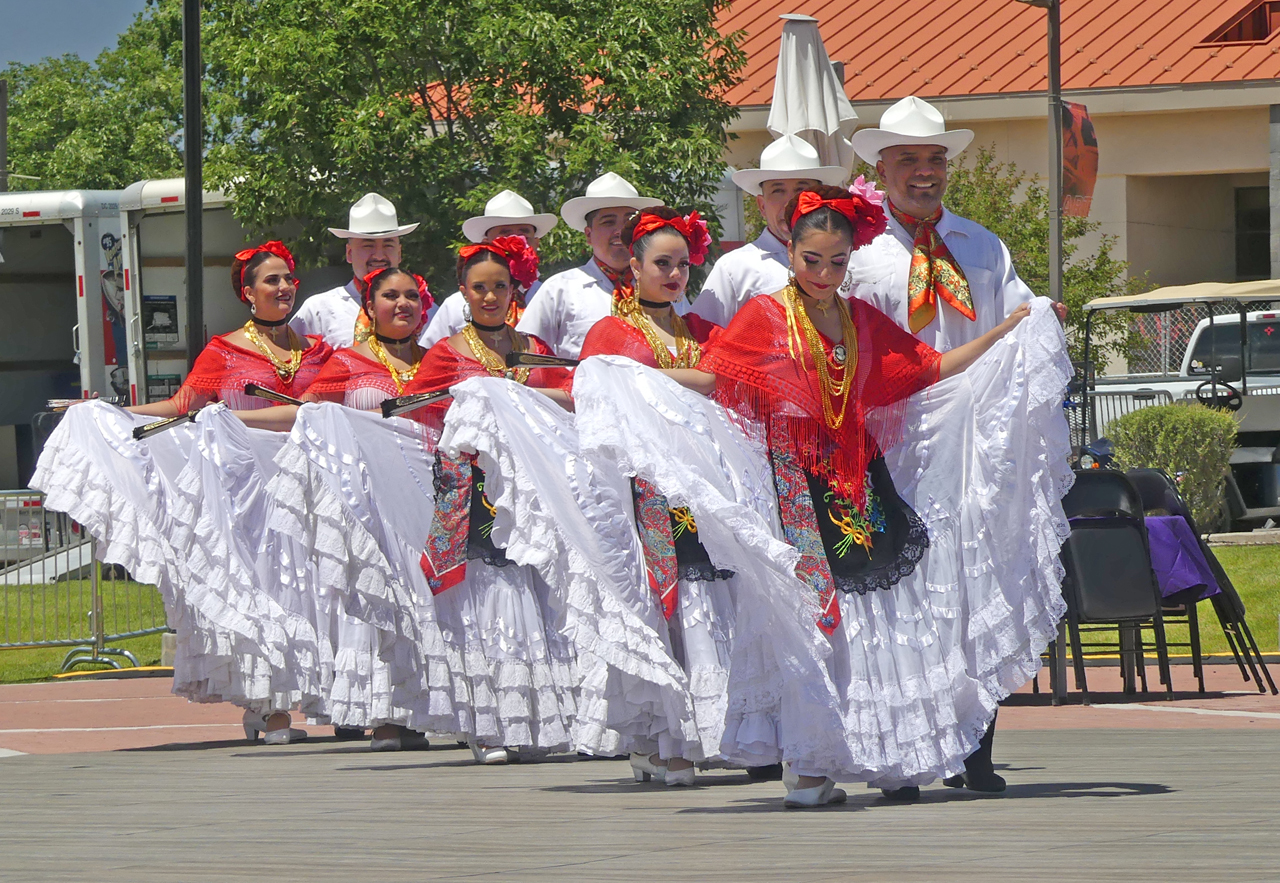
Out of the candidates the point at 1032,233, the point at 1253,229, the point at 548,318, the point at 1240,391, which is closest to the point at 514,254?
the point at 548,318

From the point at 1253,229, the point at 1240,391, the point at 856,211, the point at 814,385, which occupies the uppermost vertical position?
the point at 1253,229

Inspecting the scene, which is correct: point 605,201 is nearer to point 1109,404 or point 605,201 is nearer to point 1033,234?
point 1109,404

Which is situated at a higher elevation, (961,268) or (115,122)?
(115,122)

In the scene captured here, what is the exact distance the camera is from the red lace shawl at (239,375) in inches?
368

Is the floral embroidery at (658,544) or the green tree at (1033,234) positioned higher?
the green tree at (1033,234)

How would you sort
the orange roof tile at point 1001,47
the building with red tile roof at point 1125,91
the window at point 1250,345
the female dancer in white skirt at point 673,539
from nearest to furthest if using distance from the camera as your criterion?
1. the female dancer in white skirt at point 673,539
2. the window at point 1250,345
3. the building with red tile roof at point 1125,91
4. the orange roof tile at point 1001,47

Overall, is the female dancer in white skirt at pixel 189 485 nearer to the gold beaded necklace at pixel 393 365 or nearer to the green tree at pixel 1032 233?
the gold beaded necklace at pixel 393 365

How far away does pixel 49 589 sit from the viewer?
1426cm

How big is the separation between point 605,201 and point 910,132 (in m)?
2.00

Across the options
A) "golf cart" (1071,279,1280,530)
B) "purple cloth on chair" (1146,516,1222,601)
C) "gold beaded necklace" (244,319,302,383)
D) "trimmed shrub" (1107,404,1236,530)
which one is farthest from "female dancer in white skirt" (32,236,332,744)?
"golf cart" (1071,279,1280,530)

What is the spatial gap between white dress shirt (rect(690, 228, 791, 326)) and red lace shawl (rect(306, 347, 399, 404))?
1.71 metres

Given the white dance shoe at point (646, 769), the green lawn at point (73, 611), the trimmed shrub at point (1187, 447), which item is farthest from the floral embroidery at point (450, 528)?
the trimmed shrub at point (1187, 447)

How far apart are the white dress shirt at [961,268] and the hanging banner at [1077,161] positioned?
8921 millimetres

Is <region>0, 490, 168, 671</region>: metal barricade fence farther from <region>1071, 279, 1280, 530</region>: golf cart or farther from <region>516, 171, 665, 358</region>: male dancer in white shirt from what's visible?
<region>1071, 279, 1280, 530</region>: golf cart
